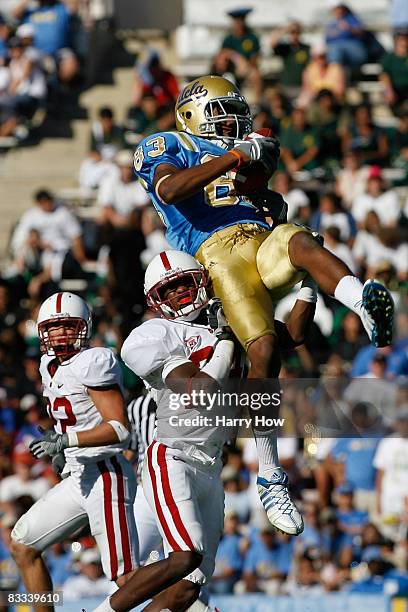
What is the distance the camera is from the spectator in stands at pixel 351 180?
16016 millimetres

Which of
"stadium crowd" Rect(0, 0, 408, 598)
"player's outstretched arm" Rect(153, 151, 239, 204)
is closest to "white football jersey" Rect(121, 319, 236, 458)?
"player's outstretched arm" Rect(153, 151, 239, 204)

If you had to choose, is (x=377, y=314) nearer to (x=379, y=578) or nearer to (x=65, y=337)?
(x=65, y=337)

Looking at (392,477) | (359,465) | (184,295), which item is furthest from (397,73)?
(184,295)

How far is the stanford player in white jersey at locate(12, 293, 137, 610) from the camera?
30.8 ft

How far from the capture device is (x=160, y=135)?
9258mm

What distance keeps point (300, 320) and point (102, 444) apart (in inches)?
52.9

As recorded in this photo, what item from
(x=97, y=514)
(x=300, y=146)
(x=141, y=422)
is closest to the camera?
(x=97, y=514)

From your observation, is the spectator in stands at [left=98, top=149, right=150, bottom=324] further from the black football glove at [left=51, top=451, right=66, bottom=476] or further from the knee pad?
the black football glove at [left=51, top=451, right=66, bottom=476]

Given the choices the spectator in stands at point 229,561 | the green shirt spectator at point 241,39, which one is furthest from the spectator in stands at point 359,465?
the green shirt spectator at point 241,39

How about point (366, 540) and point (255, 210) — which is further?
point (366, 540)

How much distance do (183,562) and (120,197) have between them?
8.54 m

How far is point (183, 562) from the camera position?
872 centimetres

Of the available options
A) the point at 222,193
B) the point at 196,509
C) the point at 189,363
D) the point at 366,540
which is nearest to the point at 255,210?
the point at 222,193

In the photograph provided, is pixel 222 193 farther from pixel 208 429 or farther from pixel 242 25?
pixel 242 25
